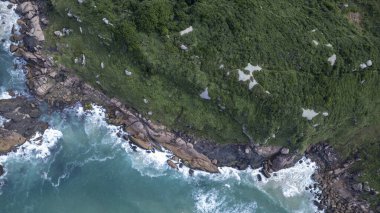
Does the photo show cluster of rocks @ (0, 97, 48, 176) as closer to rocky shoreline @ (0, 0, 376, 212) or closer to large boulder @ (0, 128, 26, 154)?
large boulder @ (0, 128, 26, 154)

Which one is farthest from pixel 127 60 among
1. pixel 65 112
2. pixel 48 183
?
pixel 48 183

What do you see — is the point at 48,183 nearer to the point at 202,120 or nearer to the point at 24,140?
the point at 24,140

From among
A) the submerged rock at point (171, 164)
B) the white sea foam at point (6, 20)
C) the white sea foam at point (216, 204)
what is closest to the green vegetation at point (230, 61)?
the submerged rock at point (171, 164)

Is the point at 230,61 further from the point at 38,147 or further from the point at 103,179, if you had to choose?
the point at 38,147

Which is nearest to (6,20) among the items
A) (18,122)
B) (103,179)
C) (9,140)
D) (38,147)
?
(18,122)

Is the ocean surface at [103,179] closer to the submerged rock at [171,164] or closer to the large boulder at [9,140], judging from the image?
the submerged rock at [171,164]

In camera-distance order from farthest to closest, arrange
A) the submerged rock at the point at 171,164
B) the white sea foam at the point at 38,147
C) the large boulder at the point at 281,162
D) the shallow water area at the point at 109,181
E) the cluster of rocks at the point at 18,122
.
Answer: the large boulder at the point at 281,162 < the submerged rock at the point at 171,164 < the white sea foam at the point at 38,147 < the cluster of rocks at the point at 18,122 < the shallow water area at the point at 109,181
